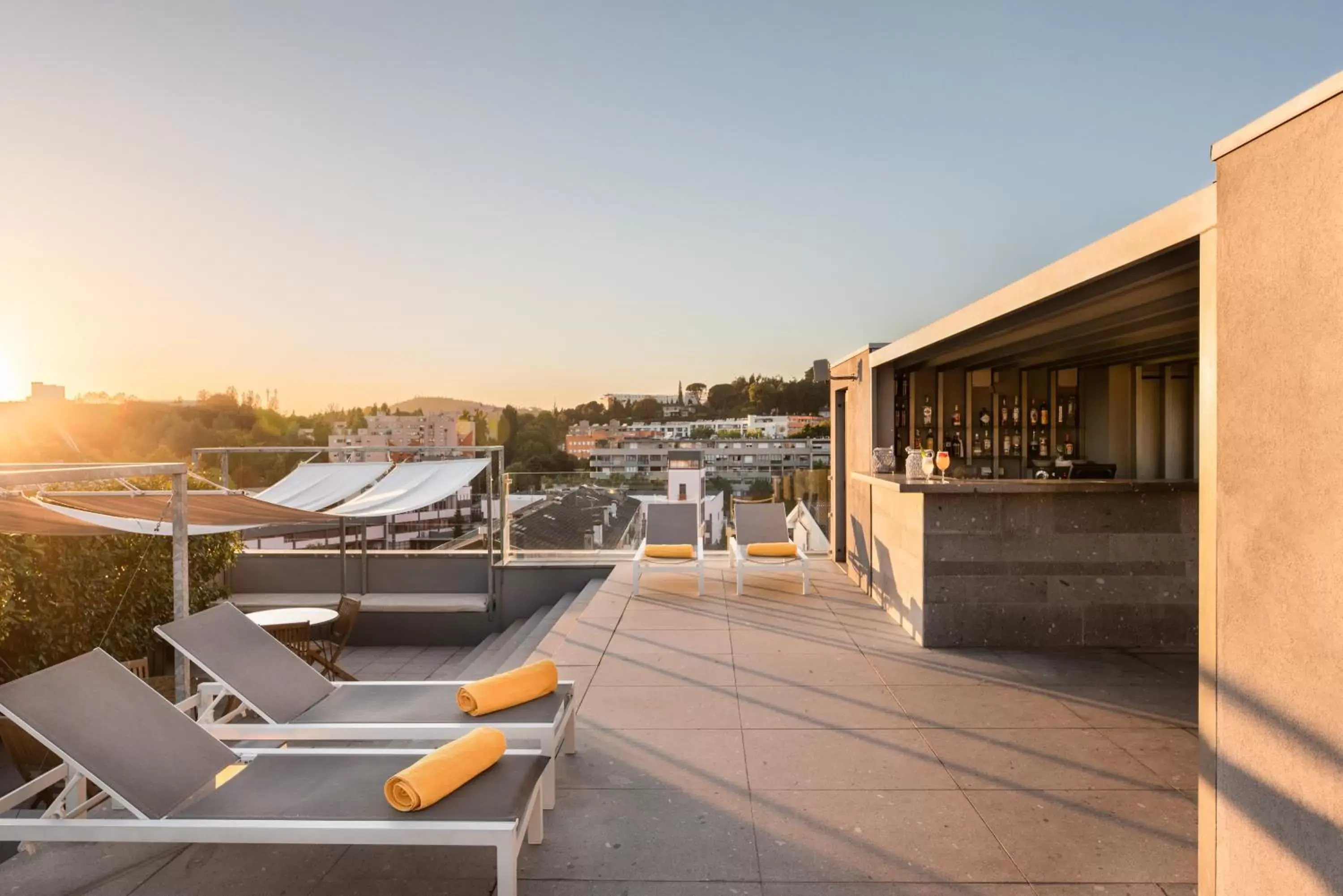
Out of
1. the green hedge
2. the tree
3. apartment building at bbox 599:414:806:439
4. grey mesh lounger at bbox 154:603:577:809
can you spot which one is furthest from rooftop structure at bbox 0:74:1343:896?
the tree

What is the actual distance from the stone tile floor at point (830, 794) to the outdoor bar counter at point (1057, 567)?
0.24 m

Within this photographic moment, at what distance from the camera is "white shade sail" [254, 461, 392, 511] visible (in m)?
8.31

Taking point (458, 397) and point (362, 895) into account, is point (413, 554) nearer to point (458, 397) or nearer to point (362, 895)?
point (362, 895)

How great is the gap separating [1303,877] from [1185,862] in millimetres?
744

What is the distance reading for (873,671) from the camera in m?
4.95

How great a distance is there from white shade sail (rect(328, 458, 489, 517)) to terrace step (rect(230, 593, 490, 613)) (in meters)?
1.37

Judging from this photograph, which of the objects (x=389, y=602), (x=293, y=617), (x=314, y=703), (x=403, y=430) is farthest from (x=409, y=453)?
(x=403, y=430)

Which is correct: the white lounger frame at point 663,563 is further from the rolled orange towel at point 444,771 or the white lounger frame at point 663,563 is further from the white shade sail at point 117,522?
the rolled orange towel at point 444,771

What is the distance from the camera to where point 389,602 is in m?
9.49

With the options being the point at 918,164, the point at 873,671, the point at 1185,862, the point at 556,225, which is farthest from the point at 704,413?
the point at 1185,862

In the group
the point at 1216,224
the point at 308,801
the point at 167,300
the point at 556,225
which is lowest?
the point at 308,801

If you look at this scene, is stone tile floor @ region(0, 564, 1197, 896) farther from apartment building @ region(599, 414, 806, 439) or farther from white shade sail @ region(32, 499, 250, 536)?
apartment building @ region(599, 414, 806, 439)

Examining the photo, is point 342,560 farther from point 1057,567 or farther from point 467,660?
point 1057,567

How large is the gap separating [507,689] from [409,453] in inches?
274
